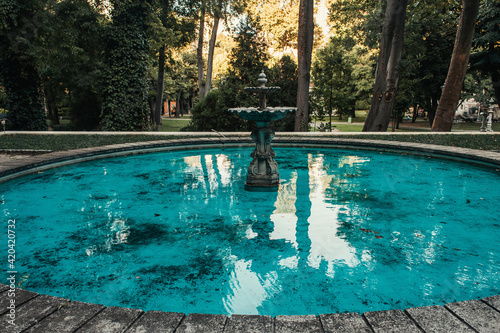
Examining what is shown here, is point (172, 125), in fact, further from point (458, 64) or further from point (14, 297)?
point (14, 297)

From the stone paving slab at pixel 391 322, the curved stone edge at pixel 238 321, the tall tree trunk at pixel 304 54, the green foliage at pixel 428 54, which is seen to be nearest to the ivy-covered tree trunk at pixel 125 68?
the tall tree trunk at pixel 304 54

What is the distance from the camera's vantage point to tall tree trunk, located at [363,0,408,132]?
58.1 ft

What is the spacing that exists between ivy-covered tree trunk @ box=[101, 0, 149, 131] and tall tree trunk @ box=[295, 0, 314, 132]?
8.69 metres

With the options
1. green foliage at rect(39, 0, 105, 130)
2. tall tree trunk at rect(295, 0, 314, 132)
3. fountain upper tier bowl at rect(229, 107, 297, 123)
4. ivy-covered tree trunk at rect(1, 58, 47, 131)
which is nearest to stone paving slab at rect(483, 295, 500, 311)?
fountain upper tier bowl at rect(229, 107, 297, 123)

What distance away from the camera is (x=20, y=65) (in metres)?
19.8

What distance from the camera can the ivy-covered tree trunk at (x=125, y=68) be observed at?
64.7 ft

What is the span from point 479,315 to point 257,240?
9.55 ft

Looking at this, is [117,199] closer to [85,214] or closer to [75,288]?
[85,214]

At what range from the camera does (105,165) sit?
1055 centimetres

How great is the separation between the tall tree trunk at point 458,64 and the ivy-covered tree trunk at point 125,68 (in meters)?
15.8

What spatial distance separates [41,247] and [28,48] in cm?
1712

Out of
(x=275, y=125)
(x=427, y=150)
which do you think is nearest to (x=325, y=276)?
(x=427, y=150)

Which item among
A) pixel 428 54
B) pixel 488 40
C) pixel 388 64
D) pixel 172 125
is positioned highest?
pixel 488 40

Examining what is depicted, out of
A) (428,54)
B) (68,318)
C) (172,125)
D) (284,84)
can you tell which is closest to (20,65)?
(284,84)
